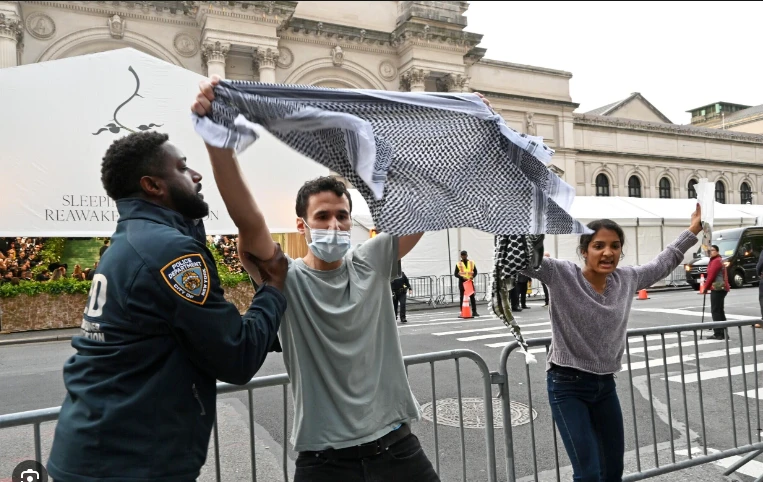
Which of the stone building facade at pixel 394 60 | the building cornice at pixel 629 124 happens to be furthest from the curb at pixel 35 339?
the building cornice at pixel 629 124

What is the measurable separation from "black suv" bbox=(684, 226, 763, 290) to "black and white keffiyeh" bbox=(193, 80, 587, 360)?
24.2 m

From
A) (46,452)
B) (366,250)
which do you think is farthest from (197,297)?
(46,452)

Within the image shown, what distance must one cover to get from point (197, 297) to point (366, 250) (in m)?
0.91

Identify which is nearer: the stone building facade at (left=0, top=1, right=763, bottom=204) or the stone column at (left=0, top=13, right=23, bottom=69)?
the stone column at (left=0, top=13, right=23, bottom=69)

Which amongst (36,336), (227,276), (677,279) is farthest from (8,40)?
(677,279)

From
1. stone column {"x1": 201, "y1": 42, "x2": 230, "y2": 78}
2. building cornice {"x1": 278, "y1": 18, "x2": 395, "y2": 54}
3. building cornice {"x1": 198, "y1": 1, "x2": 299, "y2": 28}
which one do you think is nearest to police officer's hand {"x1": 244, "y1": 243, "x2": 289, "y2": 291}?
stone column {"x1": 201, "y1": 42, "x2": 230, "y2": 78}

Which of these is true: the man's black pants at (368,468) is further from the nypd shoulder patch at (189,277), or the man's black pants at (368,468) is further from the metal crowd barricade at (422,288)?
the metal crowd barricade at (422,288)

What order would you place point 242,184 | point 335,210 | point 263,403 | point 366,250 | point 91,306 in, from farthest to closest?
point 263,403
point 366,250
point 335,210
point 242,184
point 91,306

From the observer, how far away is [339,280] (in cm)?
Answer: 227

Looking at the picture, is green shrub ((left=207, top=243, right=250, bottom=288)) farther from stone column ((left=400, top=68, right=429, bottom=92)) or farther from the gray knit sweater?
stone column ((left=400, top=68, right=429, bottom=92))

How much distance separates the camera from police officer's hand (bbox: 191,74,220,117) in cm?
180

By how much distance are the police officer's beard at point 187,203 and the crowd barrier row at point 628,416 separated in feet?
3.91

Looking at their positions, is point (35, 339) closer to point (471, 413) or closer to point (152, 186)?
point (471, 413)

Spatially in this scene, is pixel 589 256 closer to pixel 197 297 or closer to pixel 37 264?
pixel 197 297
